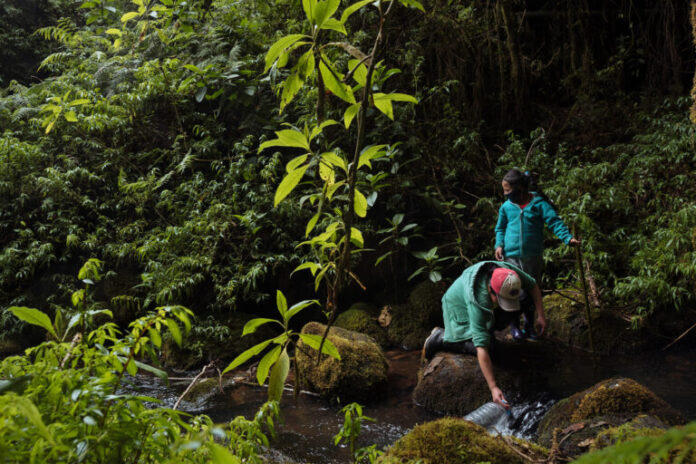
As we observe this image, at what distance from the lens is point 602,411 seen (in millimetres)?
2797

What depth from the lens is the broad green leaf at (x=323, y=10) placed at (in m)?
0.90

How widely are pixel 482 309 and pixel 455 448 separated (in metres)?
1.60

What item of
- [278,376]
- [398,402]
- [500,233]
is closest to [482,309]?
[398,402]

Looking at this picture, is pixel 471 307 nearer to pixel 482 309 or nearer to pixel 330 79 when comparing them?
pixel 482 309

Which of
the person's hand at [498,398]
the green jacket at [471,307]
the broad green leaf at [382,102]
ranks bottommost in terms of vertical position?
the person's hand at [498,398]

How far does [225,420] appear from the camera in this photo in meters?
3.88

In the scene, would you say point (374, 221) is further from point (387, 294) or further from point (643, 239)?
point (643, 239)

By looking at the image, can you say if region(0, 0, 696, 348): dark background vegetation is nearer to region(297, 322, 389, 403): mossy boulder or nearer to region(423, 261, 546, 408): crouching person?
region(297, 322, 389, 403): mossy boulder

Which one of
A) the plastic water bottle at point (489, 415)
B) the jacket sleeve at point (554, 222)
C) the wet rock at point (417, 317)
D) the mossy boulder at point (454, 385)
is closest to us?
the plastic water bottle at point (489, 415)

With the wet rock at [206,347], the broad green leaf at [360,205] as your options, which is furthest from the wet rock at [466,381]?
the broad green leaf at [360,205]

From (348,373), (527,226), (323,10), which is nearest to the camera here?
(323,10)

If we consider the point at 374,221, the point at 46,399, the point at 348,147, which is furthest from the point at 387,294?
the point at 46,399

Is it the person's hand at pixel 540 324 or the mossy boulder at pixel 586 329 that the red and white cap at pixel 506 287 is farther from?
the mossy boulder at pixel 586 329

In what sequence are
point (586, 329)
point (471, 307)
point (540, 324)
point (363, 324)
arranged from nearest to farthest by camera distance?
point (471, 307), point (540, 324), point (586, 329), point (363, 324)
